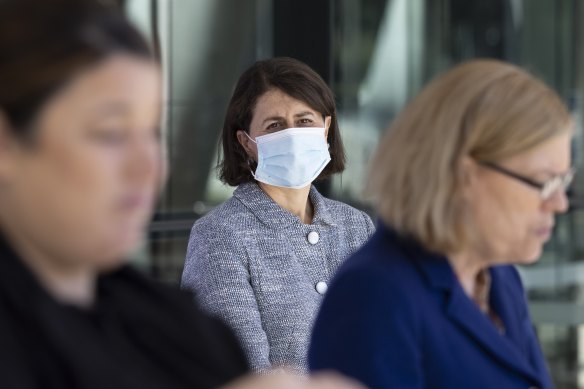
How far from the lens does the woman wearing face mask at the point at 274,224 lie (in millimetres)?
3342

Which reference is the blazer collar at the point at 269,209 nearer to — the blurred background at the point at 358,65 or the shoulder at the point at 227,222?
the shoulder at the point at 227,222

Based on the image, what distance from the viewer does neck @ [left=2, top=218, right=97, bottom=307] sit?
1276mm

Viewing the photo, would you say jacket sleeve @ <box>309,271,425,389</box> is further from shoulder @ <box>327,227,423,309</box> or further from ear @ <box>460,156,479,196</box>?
ear @ <box>460,156,479,196</box>

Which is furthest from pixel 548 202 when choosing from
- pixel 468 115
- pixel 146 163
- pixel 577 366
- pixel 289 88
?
pixel 577 366

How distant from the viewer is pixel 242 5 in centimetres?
781

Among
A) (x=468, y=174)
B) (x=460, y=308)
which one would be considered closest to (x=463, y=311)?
(x=460, y=308)

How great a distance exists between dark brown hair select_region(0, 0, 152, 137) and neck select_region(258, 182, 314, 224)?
7.66ft

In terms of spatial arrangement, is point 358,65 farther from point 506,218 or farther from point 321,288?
point 506,218

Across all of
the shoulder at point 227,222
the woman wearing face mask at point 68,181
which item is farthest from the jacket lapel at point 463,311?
the shoulder at point 227,222

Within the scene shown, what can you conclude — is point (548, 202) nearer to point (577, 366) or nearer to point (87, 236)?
point (87, 236)

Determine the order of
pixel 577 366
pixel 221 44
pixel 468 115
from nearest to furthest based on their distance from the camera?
1. pixel 468 115
2. pixel 221 44
3. pixel 577 366

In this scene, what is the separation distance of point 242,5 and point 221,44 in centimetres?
31

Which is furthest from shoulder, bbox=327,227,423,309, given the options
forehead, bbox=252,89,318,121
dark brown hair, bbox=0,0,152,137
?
forehead, bbox=252,89,318,121

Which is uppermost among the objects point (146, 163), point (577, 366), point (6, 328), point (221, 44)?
point (146, 163)
